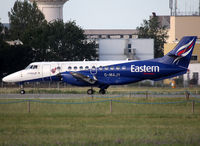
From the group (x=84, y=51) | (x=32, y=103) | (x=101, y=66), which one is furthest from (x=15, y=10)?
(x=32, y=103)

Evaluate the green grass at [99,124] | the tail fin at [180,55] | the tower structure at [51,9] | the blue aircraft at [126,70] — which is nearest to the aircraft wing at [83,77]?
the blue aircraft at [126,70]

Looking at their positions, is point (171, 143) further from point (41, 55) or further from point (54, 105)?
point (41, 55)

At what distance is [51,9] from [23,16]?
31.0 feet

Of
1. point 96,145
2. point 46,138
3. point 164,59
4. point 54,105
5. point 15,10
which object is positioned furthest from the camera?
point 15,10

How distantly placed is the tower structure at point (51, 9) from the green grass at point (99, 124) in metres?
69.5

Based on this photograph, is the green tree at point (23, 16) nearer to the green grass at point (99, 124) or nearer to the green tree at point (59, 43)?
the green tree at point (59, 43)

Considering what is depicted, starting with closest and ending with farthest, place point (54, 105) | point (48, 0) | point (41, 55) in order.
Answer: point (54, 105), point (41, 55), point (48, 0)

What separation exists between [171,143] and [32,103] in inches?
613

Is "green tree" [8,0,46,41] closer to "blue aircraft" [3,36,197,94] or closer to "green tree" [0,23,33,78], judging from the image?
"green tree" [0,23,33,78]

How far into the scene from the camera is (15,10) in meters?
111

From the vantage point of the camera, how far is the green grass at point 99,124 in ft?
66.5

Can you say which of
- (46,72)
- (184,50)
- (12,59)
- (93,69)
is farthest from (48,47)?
(184,50)

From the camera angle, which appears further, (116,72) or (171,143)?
(116,72)

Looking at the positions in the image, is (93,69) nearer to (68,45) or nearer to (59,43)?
(68,45)
